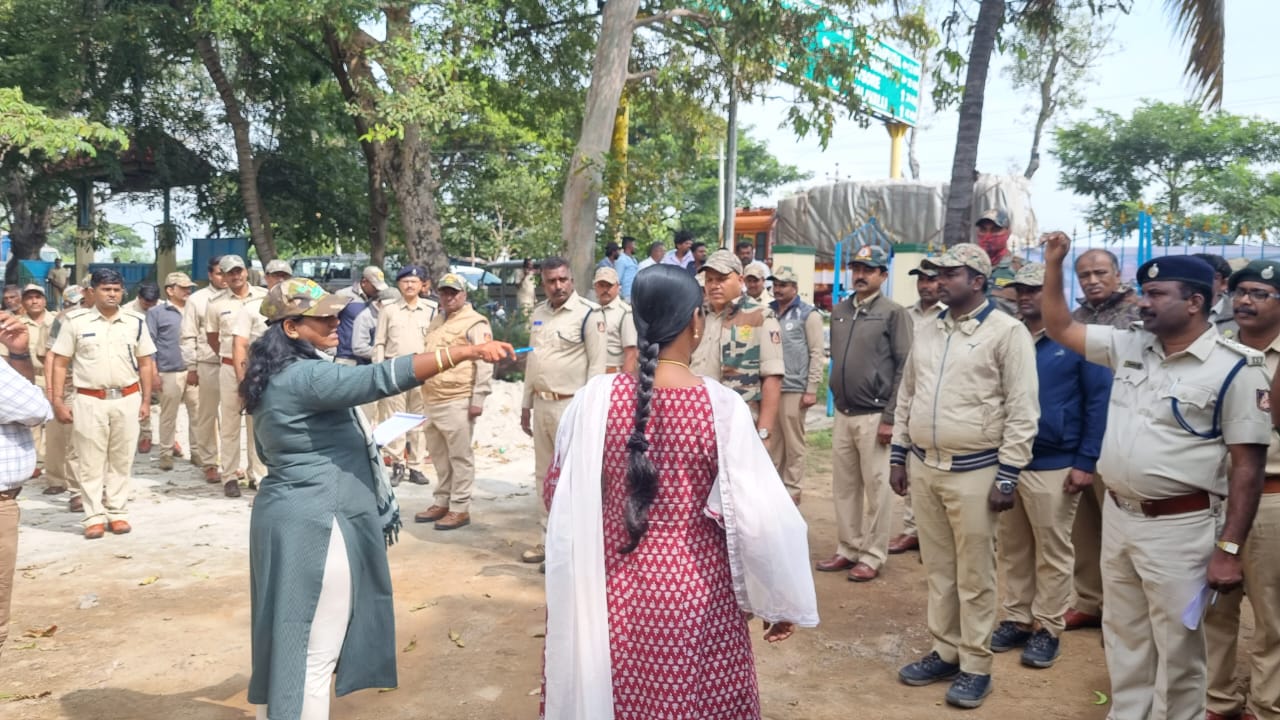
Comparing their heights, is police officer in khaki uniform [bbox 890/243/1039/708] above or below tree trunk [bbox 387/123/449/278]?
below

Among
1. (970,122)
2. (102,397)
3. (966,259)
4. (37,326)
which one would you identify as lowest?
(102,397)

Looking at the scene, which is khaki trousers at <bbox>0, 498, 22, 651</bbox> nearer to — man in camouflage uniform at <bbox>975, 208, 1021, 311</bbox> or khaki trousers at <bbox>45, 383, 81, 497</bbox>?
khaki trousers at <bbox>45, 383, 81, 497</bbox>

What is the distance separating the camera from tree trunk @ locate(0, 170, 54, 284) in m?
18.6

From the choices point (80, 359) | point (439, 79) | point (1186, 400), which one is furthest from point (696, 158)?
point (1186, 400)

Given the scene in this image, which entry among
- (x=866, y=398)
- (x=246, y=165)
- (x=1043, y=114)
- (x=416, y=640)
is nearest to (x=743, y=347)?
(x=866, y=398)

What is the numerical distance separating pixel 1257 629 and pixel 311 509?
3826 mm

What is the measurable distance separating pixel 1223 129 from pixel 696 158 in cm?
2218

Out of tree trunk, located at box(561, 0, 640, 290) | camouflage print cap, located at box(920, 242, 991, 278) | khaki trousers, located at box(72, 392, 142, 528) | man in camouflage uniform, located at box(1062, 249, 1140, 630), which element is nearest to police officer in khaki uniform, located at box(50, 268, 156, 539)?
khaki trousers, located at box(72, 392, 142, 528)

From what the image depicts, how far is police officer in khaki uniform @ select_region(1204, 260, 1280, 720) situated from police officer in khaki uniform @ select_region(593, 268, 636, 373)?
373 cm

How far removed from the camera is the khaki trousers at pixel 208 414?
31.0 feet

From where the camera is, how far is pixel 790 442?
721 centimetres

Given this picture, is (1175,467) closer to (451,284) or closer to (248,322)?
(451,284)

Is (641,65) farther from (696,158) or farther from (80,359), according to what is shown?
(80,359)

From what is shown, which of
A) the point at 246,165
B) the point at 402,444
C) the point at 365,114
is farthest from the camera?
the point at 246,165
